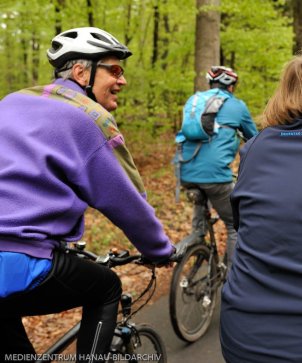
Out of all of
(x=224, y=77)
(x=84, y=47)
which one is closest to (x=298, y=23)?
(x=224, y=77)

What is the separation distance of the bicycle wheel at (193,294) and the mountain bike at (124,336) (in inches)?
36.6

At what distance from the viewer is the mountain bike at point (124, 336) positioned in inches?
101

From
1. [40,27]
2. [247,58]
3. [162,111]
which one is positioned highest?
[40,27]

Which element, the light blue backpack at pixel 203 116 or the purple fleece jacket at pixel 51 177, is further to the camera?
the light blue backpack at pixel 203 116

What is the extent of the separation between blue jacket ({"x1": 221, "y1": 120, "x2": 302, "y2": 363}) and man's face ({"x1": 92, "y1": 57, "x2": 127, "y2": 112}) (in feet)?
3.16

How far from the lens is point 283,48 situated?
41.2ft

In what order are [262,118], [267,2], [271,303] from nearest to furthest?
[271,303], [262,118], [267,2]

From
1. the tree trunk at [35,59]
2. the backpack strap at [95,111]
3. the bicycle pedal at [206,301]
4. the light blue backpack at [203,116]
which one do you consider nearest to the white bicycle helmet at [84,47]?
the backpack strap at [95,111]

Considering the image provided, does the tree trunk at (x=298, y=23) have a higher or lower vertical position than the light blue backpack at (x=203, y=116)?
higher

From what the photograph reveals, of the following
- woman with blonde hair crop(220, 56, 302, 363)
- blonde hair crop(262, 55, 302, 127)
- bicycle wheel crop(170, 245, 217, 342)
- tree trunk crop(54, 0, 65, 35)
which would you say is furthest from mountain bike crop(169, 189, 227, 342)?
tree trunk crop(54, 0, 65, 35)

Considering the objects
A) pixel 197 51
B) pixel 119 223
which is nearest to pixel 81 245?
pixel 119 223

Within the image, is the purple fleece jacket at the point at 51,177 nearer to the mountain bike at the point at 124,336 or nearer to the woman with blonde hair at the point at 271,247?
the mountain bike at the point at 124,336

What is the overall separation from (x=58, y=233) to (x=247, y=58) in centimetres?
1170

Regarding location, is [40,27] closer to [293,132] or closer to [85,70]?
[85,70]
